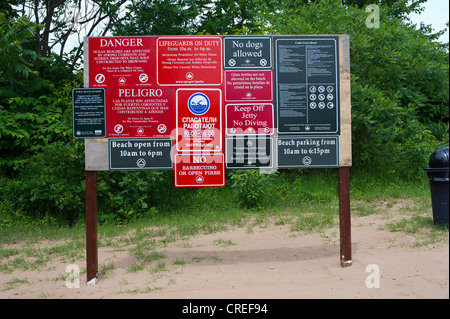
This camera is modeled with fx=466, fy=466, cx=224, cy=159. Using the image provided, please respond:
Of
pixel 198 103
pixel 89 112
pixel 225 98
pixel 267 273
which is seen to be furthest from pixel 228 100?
pixel 267 273

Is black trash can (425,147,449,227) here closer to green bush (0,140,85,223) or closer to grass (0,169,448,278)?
grass (0,169,448,278)

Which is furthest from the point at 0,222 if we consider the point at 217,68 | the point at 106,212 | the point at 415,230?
the point at 415,230

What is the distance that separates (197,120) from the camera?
19.2 feet

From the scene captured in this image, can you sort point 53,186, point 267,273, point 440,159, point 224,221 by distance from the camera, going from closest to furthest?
point 267,273 → point 440,159 → point 224,221 → point 53,186

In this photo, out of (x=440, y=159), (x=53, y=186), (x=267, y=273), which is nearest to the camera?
(x=267, y=273)

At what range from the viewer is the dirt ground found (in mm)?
4930

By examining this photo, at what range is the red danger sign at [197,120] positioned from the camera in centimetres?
583

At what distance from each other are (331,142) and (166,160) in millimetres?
2075

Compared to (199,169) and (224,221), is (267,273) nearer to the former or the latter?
(199,169)

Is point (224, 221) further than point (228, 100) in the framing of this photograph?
Yes

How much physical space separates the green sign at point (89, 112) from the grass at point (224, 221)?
1838 millimetres

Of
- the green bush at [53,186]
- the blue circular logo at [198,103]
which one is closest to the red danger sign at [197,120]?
the blue circular logo at [198,103]

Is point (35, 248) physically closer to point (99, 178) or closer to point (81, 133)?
point (99, 178)

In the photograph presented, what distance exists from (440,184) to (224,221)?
12.7 feet
